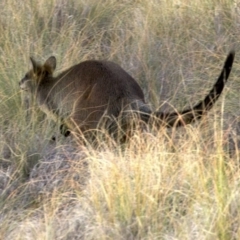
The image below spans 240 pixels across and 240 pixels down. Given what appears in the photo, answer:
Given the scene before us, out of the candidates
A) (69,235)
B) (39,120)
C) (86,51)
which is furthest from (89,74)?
(69,235)

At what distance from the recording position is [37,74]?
5.99 meters

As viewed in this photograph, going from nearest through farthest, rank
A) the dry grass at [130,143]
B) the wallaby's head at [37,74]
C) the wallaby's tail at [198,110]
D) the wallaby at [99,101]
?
the dry grass at [130,143], the wallaby's tail at [198,110], the wallaby at [99,101], the wallaby's head at [37,74]

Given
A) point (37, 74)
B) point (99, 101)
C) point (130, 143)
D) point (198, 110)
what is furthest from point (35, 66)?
point (198, 110)

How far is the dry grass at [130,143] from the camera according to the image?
4188mm

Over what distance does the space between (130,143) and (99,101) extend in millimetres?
486

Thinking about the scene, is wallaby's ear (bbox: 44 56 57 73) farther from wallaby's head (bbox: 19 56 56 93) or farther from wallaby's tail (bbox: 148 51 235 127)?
wallaby's tail (bbox: 148 51 235 127)

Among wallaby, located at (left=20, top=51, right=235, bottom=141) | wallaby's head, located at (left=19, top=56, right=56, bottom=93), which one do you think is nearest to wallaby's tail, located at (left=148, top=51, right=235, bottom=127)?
wallaby, located at (left=20, top=51, right=235, bottom=141)

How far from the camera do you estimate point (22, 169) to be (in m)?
5.16

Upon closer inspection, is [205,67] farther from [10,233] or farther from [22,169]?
[10,233]

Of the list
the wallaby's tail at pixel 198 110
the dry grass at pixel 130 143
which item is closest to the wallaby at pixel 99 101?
the wallaby's tail at pixel 198 110

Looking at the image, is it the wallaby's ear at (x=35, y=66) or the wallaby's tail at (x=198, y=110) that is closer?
the wallaby's tail at (x=198, y=110)

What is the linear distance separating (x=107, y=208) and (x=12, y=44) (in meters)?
2.56

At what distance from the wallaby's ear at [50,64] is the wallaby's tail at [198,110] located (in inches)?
49.2

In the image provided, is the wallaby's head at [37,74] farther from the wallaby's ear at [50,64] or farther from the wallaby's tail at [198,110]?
the wallaby's tail at [198,110]
